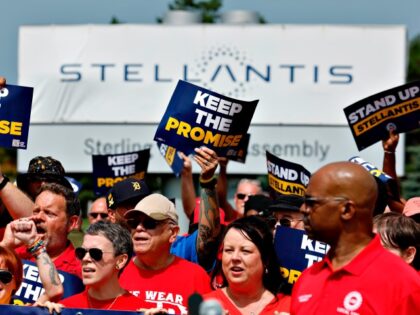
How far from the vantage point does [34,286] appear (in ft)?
22.5

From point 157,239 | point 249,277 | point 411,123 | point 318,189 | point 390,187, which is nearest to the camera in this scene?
point 318,189

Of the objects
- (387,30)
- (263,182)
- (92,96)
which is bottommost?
(263,182)

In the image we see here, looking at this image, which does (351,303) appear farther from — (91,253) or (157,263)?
(157,263)

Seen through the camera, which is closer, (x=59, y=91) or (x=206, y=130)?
(x=206, y=130)

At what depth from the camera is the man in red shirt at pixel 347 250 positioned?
203 inches

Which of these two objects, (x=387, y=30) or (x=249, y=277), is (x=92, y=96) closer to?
(x=387, y=30)

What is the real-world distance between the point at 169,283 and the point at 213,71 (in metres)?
22.7

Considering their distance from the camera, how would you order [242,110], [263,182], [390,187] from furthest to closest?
[263,182]
[390,187]
[242,110]

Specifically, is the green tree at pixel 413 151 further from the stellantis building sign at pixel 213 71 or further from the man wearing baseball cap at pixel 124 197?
the man wearing baseball cap at pixel 124 197

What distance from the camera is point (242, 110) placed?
7.99 meters

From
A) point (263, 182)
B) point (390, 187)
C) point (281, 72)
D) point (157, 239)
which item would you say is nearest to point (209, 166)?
point (157, 239)

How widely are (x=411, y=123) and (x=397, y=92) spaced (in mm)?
280

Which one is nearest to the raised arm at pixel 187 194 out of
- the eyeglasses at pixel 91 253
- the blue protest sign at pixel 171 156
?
the blue protest sign at pixel 171 156

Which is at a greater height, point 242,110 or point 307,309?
point 242,110
